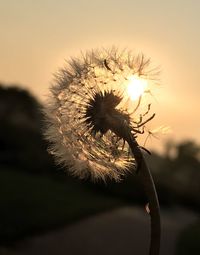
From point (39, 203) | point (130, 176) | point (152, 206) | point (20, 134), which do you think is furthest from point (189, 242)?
point (20, 134)

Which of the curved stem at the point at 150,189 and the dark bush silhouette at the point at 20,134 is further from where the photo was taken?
the dark bush silhouette at the point at 20,134

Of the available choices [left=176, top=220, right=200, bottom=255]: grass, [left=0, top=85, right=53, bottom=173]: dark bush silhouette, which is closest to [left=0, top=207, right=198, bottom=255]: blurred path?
[left=176, top=220, right=200, bottom=255]: grass

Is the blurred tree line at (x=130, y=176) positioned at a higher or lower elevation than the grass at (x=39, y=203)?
higher

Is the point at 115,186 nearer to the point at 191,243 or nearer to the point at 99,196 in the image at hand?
the point at 99,196

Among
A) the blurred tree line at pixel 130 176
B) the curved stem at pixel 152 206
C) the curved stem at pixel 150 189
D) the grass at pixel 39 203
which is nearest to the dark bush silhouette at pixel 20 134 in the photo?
the blurred tree line at pixel 130 176

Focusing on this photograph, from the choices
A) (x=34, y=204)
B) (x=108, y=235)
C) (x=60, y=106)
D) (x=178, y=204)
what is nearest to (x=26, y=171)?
(x=178, y=204)

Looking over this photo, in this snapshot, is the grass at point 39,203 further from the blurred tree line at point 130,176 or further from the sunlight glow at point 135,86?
the sunlight glow at point 135,86

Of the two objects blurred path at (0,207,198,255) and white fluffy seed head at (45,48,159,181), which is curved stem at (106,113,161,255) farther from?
blurred path at (0,207,198,255)
